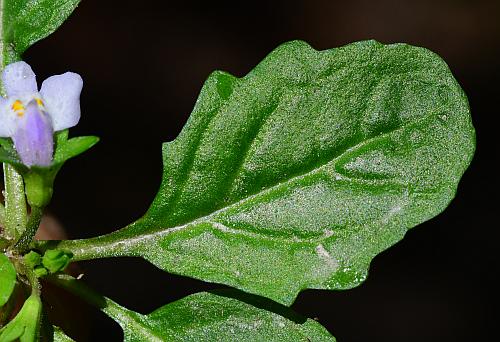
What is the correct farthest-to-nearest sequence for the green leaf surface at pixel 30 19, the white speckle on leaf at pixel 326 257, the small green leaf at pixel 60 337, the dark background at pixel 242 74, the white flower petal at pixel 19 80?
the dark background at pixel 242 74 < the green leaf surface at pixel 30 19 < the small green leaf at pixel 60 337 < the white speckle on leaf at pixel 326 257 < the white flower petal at pixel 19 80

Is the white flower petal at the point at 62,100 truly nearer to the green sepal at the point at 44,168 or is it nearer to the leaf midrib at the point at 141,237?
the green sepal at the point at 44,168

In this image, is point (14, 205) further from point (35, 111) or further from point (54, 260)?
point (35, 111)

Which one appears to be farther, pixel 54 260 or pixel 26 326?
pixel 54 260

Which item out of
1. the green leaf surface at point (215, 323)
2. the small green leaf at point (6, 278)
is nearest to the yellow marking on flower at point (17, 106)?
the small green leaf at point (6, 278)

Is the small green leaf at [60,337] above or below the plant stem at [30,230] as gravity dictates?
below

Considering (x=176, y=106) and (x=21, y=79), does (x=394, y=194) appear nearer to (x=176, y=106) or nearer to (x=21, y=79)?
(x=21, y=79)

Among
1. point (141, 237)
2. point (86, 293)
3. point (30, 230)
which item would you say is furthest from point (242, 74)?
point (30, 230)
